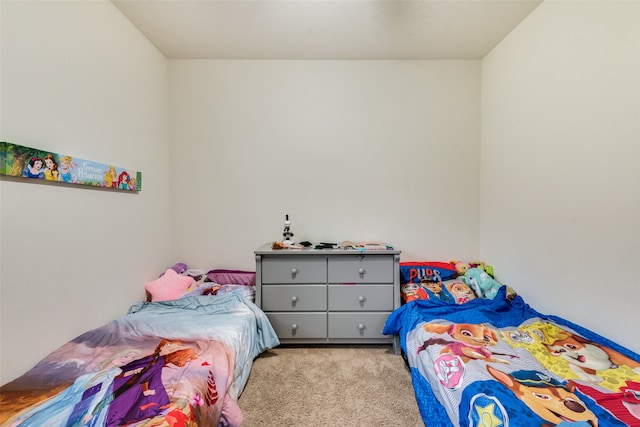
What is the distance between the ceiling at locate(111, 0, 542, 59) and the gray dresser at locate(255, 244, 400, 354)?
1.90m

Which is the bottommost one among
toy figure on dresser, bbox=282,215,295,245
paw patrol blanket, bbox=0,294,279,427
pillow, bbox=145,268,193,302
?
paw patrol blanket, bbox=0,294,279,427

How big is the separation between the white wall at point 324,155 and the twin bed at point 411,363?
770 mm

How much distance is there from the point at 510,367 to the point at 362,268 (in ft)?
3.66

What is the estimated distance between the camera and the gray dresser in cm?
213

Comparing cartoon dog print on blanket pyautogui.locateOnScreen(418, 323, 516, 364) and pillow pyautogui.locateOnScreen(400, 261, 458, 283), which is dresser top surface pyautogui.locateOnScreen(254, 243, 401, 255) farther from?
cartoon dog print on blanket pyautogui.locateOnScreen(418, 323, 516, 364)

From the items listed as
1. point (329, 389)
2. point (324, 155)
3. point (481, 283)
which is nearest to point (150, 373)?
point (329, 389)

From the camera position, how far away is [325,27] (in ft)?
6.82

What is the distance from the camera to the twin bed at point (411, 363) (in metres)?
0.97

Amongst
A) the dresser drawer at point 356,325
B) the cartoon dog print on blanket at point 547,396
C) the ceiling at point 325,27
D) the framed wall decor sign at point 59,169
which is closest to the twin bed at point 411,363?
the cartoon dog print on blanket at point 547,396

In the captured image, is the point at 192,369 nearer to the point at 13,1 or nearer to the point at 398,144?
the point at 13,1

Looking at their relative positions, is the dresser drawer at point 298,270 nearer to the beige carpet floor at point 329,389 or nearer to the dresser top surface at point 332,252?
the dresser top surface at point 332,252

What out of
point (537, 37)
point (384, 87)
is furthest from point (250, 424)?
point (537, 37)

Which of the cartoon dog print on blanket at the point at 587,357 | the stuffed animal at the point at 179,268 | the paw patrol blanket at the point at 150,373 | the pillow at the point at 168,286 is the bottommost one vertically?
the paw patrol blanket at the point at 150,373

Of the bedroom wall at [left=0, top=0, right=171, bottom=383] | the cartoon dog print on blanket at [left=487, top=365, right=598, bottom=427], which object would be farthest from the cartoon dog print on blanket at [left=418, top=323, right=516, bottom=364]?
the bedroom wall at [left=0, top=0, right=171, bottom=383]
